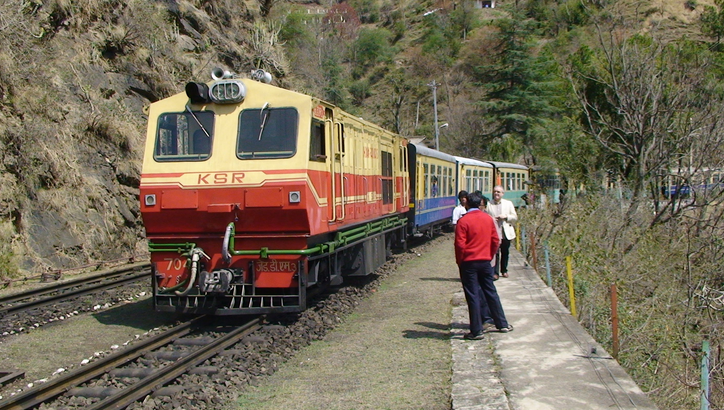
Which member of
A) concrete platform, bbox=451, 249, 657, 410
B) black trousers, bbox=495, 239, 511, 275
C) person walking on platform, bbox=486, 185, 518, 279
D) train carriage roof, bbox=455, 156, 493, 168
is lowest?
concrete platform, bbox=451, 249, 657, 410

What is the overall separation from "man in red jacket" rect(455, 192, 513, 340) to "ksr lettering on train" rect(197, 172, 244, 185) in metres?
3.03

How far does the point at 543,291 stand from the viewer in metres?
10.9

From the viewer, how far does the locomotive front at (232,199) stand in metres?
8.38

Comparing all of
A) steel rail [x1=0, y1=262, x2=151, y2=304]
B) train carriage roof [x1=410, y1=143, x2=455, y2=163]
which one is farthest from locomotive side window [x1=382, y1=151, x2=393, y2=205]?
steel rail [x1=0, y1=262, x2=151, y2=304]

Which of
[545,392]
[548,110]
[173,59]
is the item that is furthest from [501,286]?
[548,110]

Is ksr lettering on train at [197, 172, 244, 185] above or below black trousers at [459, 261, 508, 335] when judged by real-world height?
above

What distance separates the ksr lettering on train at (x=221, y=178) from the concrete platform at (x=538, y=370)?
11.7ft

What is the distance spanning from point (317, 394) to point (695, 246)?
13015 millimetres

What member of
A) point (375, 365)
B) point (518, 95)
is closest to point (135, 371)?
point (375, 365)

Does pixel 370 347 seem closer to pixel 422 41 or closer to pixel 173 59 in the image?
pixel 173 59

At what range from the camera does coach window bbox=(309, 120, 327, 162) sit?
28.6 ft

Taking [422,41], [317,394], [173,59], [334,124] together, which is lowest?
[317,394]

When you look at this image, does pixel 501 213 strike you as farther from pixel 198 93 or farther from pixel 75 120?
pixel 75 120

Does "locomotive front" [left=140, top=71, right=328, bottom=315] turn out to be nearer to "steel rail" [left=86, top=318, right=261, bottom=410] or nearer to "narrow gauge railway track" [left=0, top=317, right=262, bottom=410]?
"steel rail" [left=86, top=318, right=261, bottom=410]
